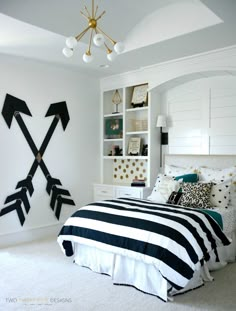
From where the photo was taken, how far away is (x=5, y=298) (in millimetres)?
2510

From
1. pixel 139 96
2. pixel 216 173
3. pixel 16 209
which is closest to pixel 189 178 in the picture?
pixel 216 173

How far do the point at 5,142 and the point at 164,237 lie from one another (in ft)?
8.36

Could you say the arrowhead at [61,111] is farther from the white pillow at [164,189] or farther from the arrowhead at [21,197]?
the white pillow at [164,189]

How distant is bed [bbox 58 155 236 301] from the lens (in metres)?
2.53

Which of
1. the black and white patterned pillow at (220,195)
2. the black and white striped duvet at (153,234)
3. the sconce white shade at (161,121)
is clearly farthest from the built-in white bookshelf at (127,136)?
the black and white striped duvet at (153,234)

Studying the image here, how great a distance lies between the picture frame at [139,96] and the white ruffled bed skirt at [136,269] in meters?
2.42

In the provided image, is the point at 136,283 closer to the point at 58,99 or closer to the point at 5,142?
the point at 5,142

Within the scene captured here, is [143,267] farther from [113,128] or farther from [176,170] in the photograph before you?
[113,128]

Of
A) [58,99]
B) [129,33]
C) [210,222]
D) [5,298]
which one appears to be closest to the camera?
[5,298]

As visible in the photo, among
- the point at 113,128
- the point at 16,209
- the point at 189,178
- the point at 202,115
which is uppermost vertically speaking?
the point at 202,115

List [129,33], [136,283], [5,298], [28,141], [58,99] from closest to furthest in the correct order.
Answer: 1. [5,298]
2. [136,283]
3. [129,33]
4. [28,141]
5. [58,99]

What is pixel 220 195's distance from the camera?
11.4ft

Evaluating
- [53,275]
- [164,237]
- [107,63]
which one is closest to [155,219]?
[164,237]

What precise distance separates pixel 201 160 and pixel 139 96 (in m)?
1.45
